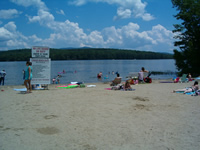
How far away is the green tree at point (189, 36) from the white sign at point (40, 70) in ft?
74.6

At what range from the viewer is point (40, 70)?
1231cm

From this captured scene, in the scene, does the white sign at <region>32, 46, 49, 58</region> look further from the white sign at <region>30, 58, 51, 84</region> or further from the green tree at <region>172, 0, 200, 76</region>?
the green tree at <region>172, 0, 200, 76</region>

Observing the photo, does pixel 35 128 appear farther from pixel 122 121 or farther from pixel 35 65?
pixel 35 65

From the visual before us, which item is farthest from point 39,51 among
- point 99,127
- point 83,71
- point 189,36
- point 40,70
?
point 83,71

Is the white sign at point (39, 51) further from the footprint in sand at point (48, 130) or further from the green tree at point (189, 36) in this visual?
→ the green tree at point (189, 36)

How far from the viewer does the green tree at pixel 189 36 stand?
28.6 m

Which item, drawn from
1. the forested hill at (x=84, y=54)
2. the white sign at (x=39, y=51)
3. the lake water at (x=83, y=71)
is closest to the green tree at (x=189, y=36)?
the lake water at (x=83, y=71)

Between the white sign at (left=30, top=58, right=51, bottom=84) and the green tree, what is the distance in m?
22.7

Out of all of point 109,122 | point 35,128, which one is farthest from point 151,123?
point 35,128

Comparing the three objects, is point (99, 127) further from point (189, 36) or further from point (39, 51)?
point (189, 36)

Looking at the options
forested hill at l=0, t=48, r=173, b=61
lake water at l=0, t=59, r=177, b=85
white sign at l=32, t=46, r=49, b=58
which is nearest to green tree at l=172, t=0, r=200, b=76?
lake water at l=0, t=59, r=177, b=85

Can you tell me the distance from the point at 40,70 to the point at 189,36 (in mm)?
25221

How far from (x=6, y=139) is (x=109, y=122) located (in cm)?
259

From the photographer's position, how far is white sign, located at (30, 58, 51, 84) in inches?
478
